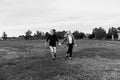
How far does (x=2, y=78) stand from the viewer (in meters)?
7.35

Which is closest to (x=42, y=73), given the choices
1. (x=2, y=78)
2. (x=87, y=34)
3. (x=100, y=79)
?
(x=2, y=78)

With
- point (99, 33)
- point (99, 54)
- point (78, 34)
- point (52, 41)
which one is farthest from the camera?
point (78, 34)

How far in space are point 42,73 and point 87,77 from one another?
6.82 feet

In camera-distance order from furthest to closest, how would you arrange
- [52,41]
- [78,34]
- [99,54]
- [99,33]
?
1. [78,34]
2. [99,33]
3. [99,54]
4. [52,41]

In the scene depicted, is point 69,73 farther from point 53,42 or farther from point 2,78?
point 53,42

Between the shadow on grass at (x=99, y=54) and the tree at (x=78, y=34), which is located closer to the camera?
the shadow on grass at (x=99, y=54)

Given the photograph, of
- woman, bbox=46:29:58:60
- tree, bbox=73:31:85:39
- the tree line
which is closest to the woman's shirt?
woman, bbox=46:29:58:60

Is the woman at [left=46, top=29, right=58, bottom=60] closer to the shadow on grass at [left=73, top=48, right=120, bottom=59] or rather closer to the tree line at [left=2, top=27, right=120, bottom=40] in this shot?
the shadow on grass at [left=73, top=48, right=120, bottom=59]

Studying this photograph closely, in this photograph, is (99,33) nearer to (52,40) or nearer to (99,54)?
(99,54)

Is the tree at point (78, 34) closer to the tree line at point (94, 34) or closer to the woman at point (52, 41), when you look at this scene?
the tree line at point (94, 34)

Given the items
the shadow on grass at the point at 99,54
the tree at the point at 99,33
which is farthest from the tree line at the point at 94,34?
the shadow on grass at the point at 99,54

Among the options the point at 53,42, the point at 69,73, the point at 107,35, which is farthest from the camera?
the point at 107,35

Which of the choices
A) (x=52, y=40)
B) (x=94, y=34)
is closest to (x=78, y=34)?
(x=94, y=34)

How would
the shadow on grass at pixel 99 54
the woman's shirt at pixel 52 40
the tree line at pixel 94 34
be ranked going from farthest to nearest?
1. the tree line at pixel 94 34
2. the shadow on grass at pixel 99 54
3. the woman's shirt at pixel 52 40
